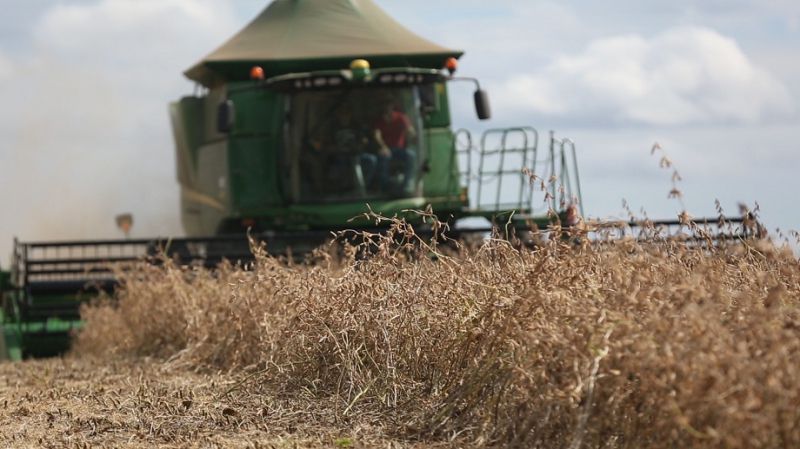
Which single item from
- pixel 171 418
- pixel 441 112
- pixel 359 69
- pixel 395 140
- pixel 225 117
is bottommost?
pixel 171 418

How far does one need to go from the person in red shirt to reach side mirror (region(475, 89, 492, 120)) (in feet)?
2.26

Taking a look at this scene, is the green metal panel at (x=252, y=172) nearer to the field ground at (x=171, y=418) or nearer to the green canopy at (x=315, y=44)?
the green canopy at (x=315, y=44)

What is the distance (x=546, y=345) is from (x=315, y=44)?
1060cm

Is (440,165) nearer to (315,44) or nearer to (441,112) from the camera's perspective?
(441,112)

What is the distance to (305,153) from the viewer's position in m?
14.2

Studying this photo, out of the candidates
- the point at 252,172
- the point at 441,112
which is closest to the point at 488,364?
the point at 252,172

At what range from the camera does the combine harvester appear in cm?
1326

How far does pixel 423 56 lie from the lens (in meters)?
15.2

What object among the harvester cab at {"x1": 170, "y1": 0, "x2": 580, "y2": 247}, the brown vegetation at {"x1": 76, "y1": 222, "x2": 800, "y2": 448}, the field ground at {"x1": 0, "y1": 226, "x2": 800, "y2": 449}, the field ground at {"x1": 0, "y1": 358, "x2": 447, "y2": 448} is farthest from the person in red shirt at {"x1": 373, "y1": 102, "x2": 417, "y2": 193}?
the field ground at {"x1": 0, "y1": 358, "x2": 447, "y2": 448}

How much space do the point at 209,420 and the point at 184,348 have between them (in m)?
3.72

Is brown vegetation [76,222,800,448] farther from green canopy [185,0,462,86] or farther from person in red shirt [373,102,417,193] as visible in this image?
green canopy [185,0,462,86]

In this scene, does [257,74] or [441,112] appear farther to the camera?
[441,112]

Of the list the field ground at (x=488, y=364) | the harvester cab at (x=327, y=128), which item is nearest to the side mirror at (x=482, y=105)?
the harvester cab at (x=327, y=128)

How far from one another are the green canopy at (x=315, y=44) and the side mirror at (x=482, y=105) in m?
1.04
